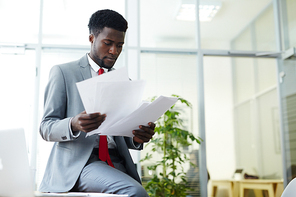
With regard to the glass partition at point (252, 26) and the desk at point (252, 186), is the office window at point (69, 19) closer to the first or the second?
the glass partition at point (252, 26)

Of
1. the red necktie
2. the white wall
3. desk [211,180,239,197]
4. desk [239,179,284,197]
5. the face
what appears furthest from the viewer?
the white wall

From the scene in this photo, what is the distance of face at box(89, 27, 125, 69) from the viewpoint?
1.67 m

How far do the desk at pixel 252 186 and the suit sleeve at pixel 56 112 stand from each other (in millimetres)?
3309

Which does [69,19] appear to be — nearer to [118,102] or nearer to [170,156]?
[170,156]

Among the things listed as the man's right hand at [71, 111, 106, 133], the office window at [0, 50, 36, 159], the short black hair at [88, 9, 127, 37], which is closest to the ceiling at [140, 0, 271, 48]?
the office window at [0, 50, 36, 159]

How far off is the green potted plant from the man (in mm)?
1800

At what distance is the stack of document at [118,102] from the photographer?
3.94 ft

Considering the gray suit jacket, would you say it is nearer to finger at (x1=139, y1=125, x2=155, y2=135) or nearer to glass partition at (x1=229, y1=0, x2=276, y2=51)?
finger at (x1=139, y1=125, x2=155, y2=135)

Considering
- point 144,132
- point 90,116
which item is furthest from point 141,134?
point 90,116

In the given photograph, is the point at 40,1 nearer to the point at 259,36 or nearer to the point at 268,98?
the point at 259,36

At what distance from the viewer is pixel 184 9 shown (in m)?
4.15

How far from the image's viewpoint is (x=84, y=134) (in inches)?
59.6

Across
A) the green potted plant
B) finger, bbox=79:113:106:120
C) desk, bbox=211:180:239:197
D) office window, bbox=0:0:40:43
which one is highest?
office window, bbox=0:0:40:43

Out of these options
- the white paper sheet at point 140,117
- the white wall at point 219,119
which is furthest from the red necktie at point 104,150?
the white wall at point 219,119
